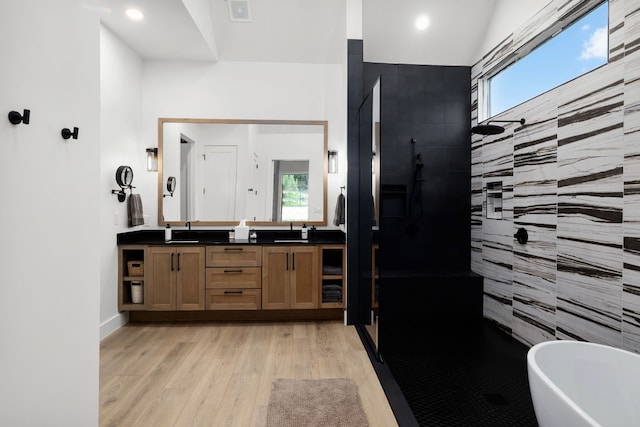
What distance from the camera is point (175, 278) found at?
3332mm

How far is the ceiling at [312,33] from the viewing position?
3314mm

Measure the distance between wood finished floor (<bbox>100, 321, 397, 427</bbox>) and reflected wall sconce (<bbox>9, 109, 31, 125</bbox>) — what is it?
5.30 feet

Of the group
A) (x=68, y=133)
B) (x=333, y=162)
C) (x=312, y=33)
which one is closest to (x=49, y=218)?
(x=68, y=133)

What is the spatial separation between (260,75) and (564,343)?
3.66 m

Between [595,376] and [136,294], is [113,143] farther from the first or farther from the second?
[595,376]

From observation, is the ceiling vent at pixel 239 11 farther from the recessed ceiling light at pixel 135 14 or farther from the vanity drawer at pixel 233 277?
the vanity drawer at pixel 233 277

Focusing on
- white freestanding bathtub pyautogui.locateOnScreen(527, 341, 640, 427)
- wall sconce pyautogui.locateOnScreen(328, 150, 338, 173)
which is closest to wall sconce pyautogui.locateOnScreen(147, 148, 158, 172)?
wall sconce pyautogui.locateOnScreen(328, 150, 338, 173)

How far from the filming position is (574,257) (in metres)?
2.38

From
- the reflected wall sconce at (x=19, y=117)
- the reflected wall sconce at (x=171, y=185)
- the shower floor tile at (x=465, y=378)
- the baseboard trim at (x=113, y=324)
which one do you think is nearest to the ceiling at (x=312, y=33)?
the reflected wall sconce at (x=171, y=185)

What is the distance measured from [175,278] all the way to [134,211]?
0.79 m

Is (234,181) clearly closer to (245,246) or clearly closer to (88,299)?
(245,246)

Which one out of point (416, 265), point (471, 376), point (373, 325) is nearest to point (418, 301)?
point (416, 265)

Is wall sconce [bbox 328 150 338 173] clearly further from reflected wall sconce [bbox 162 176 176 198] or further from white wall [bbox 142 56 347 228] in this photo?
reflected wall sconce [bbox 162 176 176 198]

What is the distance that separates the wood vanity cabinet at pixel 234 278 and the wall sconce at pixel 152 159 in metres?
1.21
